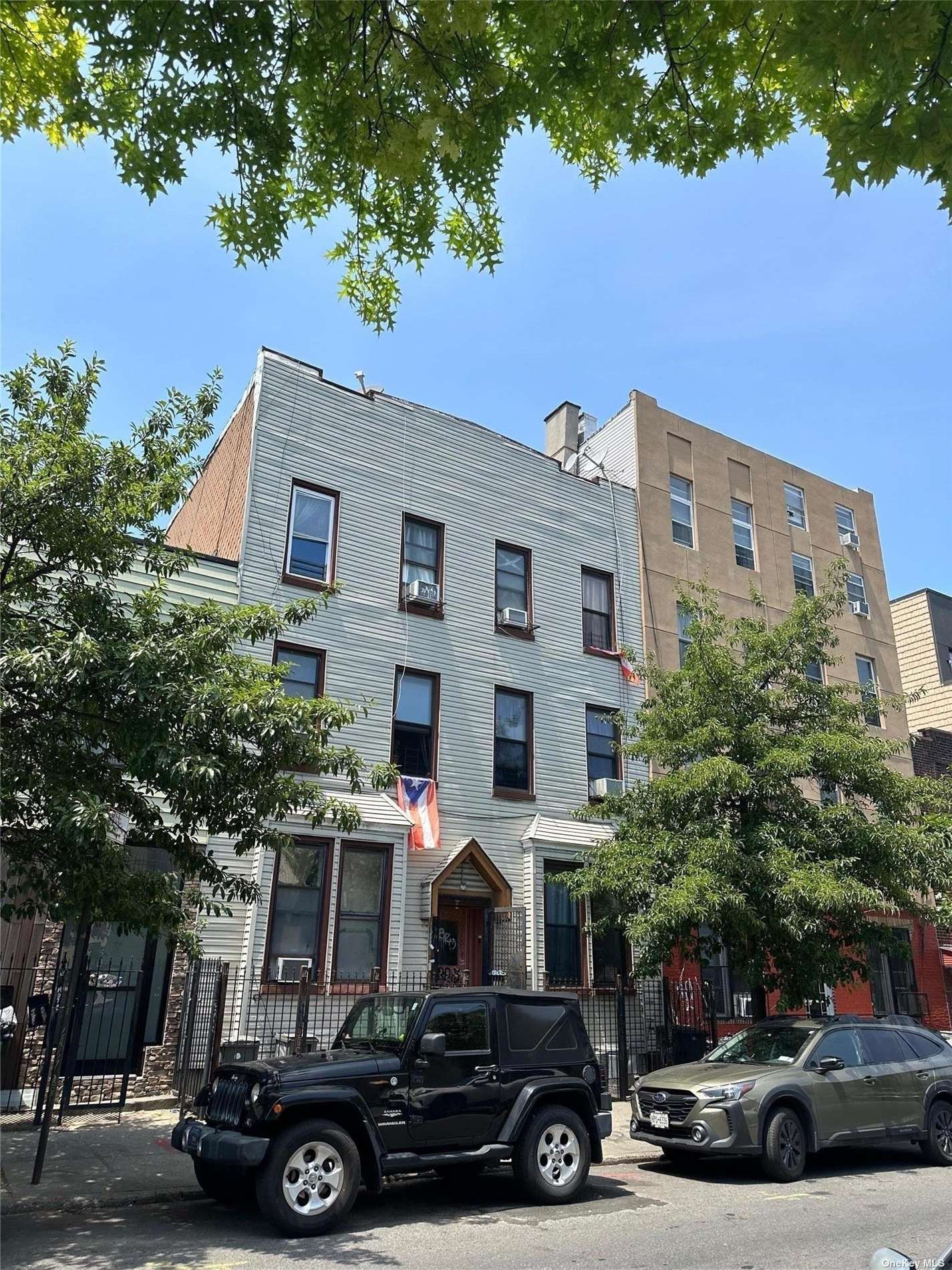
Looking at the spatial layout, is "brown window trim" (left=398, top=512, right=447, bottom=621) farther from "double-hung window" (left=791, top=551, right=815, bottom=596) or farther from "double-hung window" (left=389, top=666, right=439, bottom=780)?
"double-hung window" (left=791, top=551, right=815, bottom=596)

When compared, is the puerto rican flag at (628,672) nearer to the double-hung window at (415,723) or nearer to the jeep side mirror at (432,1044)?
the double-hung window at (415,723)

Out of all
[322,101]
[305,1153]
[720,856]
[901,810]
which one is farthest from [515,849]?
[322,101]

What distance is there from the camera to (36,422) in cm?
956

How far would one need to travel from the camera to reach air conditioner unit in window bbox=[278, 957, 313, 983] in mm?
14461

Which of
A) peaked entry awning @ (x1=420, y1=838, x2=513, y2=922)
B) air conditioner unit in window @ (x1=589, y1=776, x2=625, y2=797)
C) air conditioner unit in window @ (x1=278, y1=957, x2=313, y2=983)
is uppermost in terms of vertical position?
air conditioner unit in window @ (x1=589, y1=776, x2=625, y2=797)

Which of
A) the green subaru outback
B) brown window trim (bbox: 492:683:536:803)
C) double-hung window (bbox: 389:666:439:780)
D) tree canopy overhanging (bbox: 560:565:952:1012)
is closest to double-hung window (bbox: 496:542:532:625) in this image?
brown window trim (bbox: 492:683:536:803)

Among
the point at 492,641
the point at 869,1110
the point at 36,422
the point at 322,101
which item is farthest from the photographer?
the point at 492,641

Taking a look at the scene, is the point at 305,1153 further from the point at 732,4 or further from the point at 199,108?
the point at 732,4

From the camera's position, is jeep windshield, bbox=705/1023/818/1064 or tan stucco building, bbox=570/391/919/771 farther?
tan stucco building, bbox=570/391/919/771

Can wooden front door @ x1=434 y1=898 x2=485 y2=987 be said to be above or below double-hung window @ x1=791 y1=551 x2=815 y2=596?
below

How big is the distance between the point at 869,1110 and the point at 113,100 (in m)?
12.1

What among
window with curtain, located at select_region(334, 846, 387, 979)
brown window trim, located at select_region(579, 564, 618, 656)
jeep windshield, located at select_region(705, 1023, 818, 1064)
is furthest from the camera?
brown window trim, located at select_region(579, 564, 618, 656)

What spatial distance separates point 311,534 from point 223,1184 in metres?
11.1

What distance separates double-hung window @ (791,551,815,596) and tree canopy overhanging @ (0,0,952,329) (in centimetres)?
1994
